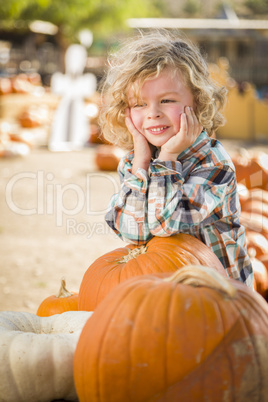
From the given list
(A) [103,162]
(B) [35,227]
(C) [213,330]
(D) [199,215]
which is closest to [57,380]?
(C) [213,330]

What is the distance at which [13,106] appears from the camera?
1694 centimetres

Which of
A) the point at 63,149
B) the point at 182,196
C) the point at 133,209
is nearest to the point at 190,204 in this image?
the point at 182,196

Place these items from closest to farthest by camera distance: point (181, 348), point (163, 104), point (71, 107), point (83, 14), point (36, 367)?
1. point (181, 348)
2. point (36, 367)
3. point (163, 104)
4. point (71, 107)
5. point (83, 14)

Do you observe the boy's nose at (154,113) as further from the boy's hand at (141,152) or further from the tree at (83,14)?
the tree at (83,14)

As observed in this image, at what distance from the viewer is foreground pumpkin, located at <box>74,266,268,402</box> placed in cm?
136

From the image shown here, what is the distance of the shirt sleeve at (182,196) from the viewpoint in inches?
82.4

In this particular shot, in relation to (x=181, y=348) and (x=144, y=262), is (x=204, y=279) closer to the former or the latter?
(x=181, y=348)

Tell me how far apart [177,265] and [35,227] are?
4.31 m

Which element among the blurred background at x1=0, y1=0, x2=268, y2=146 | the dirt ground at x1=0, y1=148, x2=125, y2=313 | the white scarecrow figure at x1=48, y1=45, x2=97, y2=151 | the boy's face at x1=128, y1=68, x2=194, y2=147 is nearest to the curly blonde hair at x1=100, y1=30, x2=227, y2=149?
the boy's face at x1=128, y1=68, x2=194, y2=147

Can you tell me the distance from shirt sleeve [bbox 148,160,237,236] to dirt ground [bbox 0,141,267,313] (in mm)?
865

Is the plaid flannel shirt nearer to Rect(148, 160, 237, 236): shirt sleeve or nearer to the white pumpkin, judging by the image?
Rect(148, 160, 237, 236): shirt sleeve

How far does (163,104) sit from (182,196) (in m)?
0.49

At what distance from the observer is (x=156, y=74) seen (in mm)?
2307

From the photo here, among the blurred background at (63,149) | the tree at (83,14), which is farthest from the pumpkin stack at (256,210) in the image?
the tree at (83,14)
